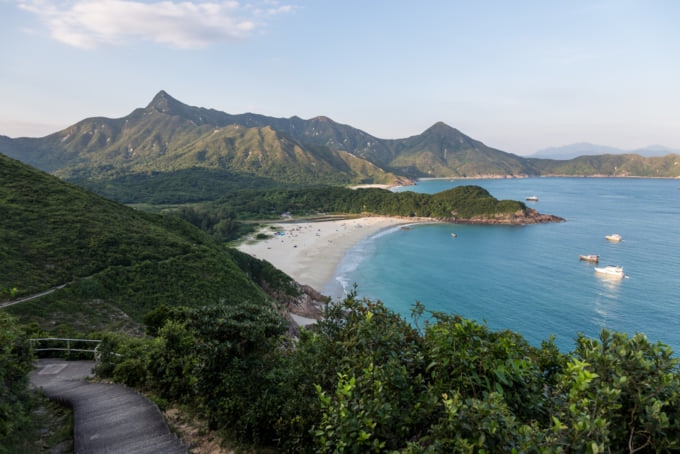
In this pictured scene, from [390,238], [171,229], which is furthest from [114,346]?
[390,238]

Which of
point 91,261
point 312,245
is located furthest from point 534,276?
point 91,261

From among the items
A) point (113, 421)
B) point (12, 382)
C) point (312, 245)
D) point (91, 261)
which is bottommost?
point (312, 245)

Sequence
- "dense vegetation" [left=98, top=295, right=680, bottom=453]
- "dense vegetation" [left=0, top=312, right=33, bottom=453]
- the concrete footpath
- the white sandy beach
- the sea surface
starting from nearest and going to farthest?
1. "dense vegetation" [left=98, top=295, right=680, bottom=453]
2. "dense vegetation" [left=0, top=312, right=33, bottom=453]
3. the concrete footpath
4. the sea surface
5. the white sandy beach

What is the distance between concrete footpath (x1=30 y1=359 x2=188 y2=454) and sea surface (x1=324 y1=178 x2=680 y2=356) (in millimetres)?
15802

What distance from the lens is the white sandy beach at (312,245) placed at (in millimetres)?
64125

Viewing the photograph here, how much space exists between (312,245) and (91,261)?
182ft

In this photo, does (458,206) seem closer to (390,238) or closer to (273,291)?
(390,238)

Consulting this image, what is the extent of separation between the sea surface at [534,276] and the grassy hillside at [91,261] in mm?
20807

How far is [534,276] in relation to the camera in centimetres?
5981

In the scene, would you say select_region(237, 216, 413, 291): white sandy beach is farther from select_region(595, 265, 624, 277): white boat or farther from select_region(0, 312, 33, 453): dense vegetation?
select_region(595, 265, 624, 277): white boat

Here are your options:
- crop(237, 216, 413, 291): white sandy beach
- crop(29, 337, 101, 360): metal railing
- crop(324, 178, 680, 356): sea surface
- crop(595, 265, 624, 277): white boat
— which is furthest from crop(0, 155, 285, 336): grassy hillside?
crop(595, 265, 624, 277): white boat

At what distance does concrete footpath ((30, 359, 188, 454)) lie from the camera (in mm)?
8484

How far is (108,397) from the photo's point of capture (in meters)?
11.9

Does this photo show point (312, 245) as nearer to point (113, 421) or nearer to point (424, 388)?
point (113, 421)
